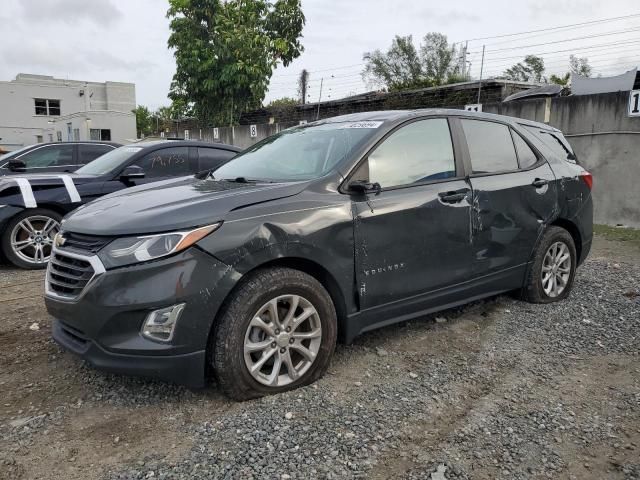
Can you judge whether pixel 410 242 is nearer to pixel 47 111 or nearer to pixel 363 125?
pixel 363 125

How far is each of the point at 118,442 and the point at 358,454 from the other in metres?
1.20

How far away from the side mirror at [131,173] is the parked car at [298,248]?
2.45 m

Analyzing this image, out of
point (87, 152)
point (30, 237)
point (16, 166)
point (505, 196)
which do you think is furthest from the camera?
point (87, 152)

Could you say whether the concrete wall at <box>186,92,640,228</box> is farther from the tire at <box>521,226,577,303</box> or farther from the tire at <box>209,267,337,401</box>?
the tire at <box>209,267,337,401</box>

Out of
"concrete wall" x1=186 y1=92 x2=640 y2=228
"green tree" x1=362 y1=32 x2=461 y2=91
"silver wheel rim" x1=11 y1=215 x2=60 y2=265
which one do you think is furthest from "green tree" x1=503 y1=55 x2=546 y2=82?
"silver wheel rim" x1=11 y1=215 x2=60 y2=265

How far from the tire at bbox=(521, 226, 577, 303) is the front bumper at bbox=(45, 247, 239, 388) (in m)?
2.92

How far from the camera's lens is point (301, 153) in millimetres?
3904

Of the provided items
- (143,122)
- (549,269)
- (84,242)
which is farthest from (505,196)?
(143,122)

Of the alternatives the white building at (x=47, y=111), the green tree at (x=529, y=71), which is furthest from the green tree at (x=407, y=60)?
Answer: the white building at (x=47, y=111)

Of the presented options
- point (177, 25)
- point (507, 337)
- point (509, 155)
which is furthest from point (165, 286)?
point (177, 25)

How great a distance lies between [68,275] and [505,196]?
3144 millimetres

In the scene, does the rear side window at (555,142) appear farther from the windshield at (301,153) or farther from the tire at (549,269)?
the windshield at (301,153)

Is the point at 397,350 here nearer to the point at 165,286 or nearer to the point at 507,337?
the point at 507,337

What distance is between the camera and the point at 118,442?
272cm
